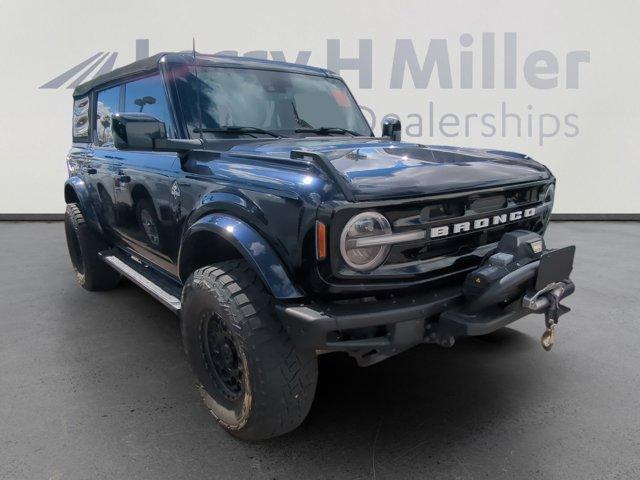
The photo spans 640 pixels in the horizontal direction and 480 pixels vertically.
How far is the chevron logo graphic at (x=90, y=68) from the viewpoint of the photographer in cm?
820

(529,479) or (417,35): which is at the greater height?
(417,35)

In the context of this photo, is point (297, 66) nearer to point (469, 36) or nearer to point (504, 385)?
point (504, 385)

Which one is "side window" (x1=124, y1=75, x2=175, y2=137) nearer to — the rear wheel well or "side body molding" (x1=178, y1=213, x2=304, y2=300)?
the rear wheel well

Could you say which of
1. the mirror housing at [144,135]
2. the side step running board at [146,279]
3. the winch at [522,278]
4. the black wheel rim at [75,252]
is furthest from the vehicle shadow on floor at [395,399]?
the black wheel rim at [75,252]

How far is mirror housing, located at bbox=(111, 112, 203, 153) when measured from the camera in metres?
2.54

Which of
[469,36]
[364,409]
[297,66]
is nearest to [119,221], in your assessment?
[297,66]

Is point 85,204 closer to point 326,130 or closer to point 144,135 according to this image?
point 144,135

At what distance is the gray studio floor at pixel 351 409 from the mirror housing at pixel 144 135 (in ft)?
4.47

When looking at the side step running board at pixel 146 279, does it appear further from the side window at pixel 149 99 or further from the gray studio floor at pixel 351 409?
the side window at pixel 149 99

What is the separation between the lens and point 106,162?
3.79m

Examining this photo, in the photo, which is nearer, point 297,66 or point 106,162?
point 297,66

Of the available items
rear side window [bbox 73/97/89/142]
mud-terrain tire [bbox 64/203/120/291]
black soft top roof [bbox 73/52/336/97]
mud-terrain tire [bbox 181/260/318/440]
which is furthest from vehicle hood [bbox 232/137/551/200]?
rear side window [bbox 73/97/89/142]

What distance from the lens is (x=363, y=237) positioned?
1.89 meters

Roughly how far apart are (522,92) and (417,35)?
2.05 m
